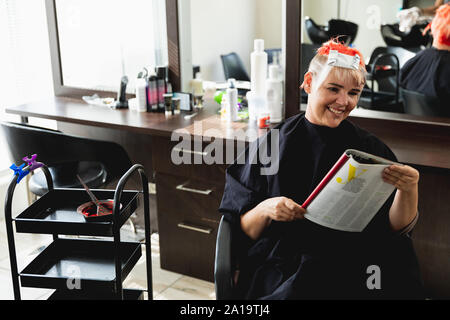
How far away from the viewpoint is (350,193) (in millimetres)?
1297

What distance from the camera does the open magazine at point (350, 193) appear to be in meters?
1.25

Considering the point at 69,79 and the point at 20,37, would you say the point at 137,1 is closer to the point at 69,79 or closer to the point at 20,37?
the point at 69,79

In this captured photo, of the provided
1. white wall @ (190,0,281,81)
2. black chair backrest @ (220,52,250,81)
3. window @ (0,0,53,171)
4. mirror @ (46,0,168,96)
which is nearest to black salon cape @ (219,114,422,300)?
mirror @ (46,0,168,96)

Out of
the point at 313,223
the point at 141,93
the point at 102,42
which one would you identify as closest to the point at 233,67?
the point at 102,42

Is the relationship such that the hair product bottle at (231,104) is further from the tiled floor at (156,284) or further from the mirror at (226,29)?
the mirror at (226,29)

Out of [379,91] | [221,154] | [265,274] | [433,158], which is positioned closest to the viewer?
[265,274]

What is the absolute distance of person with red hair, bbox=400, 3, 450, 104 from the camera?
2029mm

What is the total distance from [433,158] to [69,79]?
6.83 ft

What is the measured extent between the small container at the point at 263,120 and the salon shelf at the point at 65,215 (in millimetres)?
722

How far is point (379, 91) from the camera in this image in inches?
88.4

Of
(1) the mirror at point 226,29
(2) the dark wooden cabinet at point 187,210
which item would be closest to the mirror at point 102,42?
(2) the dark wooden cabinet at point 187,210

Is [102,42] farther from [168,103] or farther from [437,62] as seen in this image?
[437,62]
